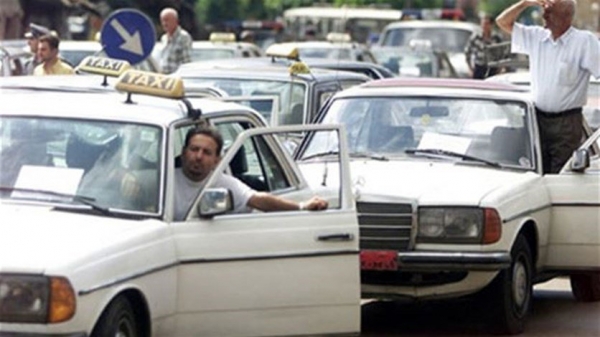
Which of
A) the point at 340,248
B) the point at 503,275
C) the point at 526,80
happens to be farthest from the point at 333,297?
the point at 526,80

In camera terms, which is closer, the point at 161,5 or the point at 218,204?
the point at 218,204

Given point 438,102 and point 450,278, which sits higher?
point 438,102

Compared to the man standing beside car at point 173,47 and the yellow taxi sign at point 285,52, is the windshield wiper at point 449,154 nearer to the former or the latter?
the yellow taxi sign at point 285,52

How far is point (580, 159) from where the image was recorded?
12.2 m

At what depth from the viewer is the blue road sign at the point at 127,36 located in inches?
703

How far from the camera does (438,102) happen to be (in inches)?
503

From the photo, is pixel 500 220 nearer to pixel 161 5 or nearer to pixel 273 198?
pixel 273 198

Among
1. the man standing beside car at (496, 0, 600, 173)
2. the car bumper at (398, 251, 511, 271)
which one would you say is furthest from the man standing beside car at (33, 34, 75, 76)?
the car bumper at (398, 251, 511, 271)

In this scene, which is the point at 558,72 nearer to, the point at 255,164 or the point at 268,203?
the point at 255,164

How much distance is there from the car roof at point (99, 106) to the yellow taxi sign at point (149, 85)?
65mm

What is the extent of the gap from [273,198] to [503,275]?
2.61m

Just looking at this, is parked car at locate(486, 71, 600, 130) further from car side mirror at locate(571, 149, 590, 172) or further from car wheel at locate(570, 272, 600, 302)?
car side mirror at locate(571, 149, 590, 172)

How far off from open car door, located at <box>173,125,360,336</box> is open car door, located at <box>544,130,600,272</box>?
9.62 ft

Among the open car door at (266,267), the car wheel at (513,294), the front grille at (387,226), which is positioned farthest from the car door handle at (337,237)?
the car wheel at (513,294)
